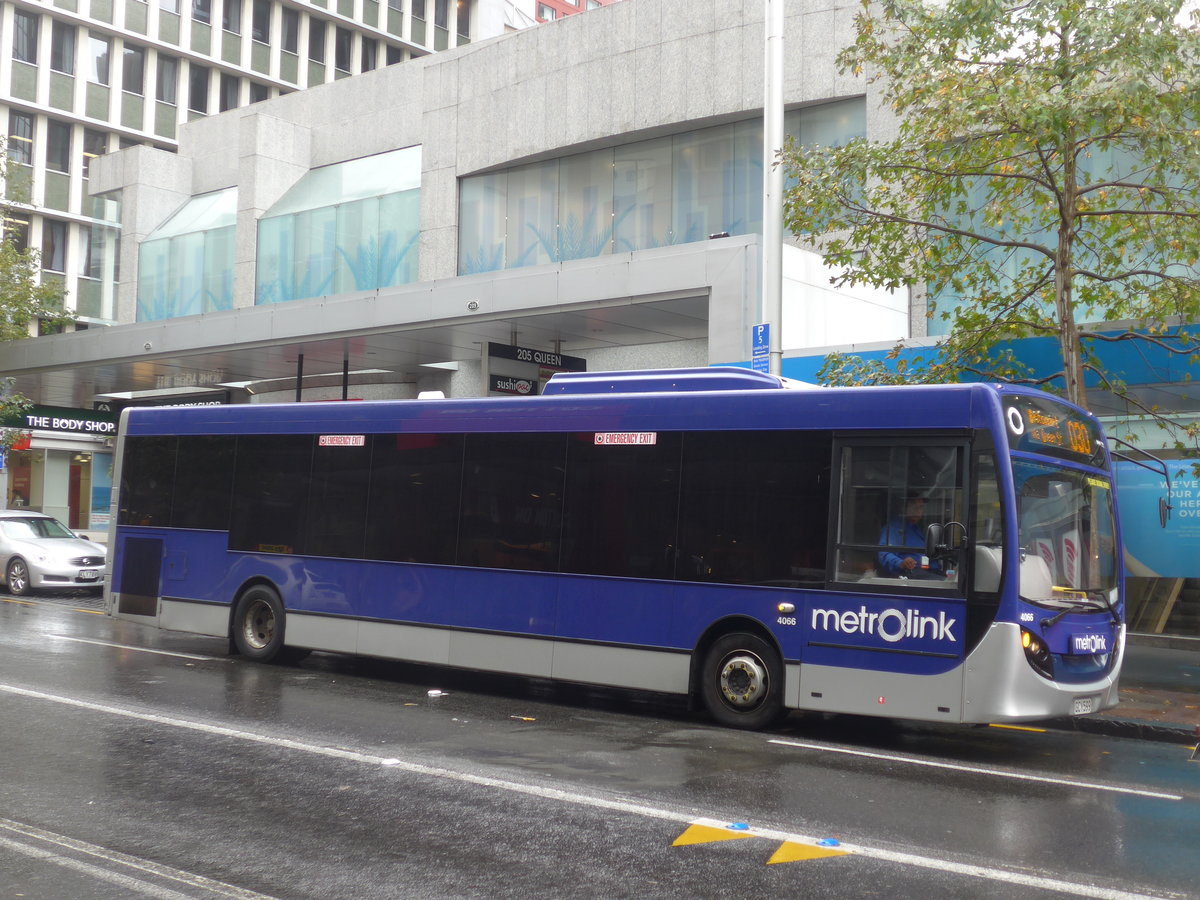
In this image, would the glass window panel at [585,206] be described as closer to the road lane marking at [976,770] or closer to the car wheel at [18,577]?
the car wheel at [18,577]

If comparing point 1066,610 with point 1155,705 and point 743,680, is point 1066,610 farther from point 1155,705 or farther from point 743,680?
point 1155,705

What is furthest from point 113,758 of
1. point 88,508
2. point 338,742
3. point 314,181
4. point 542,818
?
point 88,508

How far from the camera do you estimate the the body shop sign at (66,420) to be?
94.7ft

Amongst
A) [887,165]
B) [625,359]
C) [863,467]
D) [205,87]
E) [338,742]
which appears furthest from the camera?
[205,87]

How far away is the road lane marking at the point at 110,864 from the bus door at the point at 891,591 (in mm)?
5516

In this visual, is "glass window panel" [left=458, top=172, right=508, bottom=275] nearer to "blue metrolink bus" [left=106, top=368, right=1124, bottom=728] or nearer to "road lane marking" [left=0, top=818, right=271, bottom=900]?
"blue metrolink bus" [left=106, top=368, right=1124, bottom=728]

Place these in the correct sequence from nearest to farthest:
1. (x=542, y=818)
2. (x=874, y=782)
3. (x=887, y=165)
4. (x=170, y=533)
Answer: (x=542, y=818), (x=874, y=782), (x=887, y=165), (x=170, y=533)

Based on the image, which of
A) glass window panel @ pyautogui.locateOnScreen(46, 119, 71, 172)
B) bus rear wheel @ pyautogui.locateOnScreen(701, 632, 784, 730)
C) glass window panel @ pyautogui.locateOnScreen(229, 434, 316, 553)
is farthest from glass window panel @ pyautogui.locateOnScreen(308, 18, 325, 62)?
bus rear wheel @ pyautogui.locateOnScreen(701, 632, 784, 730)

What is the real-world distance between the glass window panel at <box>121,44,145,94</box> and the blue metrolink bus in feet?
149

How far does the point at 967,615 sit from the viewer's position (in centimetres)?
923

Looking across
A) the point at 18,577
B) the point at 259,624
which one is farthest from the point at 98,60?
the point at 259,624

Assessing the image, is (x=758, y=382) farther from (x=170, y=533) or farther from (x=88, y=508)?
(x=88, y=508)

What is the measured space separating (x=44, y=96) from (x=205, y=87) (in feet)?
24.2

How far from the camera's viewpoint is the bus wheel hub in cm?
1020
